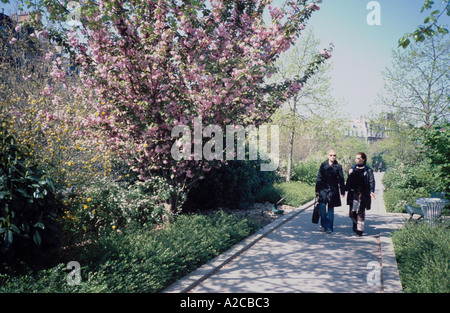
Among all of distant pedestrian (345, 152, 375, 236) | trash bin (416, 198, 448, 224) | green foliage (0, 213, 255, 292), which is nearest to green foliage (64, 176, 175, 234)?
green foliage (0, 213, 255, 292)

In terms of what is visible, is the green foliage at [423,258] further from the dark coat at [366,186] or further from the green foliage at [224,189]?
the green foliage at [224,189]

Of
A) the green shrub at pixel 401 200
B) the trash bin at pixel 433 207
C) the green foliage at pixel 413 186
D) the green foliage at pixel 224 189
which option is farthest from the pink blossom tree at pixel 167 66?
the green shrub at pixel 401 200

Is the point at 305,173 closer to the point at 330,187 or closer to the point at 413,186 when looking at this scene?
the point at 413,186

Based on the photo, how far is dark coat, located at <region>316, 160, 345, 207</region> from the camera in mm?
7301

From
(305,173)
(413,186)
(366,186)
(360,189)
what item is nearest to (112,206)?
(360,189)

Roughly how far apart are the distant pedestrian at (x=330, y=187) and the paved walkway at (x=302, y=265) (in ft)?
1.54

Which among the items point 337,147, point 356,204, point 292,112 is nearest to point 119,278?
point 356,204

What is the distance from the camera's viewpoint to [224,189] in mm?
9383

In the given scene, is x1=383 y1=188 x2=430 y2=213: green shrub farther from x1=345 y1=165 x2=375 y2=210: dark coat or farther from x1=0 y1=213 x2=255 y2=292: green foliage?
x1=0 y1=213 x2=255 y2=292: green foliage

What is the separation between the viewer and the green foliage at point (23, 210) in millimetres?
3598

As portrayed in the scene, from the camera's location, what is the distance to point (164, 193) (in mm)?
6656

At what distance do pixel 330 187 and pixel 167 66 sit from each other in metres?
4.61

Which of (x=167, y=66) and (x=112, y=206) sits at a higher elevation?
(x=167, y=66)

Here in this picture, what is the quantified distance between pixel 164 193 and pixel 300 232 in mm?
3436
